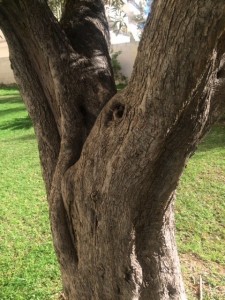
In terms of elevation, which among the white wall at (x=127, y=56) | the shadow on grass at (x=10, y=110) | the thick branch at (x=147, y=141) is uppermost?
the white wall at (x=127, y=56)

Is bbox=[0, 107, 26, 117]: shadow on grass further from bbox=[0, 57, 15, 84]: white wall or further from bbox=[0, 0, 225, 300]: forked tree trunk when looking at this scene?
bbox=[0, 0, 225, 300]: forked tree trunk

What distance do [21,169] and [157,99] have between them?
6052mm

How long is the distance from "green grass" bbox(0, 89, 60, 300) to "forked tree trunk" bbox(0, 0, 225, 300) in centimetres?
133

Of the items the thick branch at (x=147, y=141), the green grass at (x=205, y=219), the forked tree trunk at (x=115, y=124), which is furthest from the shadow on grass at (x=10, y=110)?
the thick branch at (x=147, y=141)

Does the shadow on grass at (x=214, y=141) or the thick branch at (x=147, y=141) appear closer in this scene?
the thick branch at (x=147, y=141)

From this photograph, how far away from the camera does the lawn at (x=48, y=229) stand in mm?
3750

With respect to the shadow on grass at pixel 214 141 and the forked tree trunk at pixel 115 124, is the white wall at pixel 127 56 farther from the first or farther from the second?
the forked tree trunk at pixel 115 124

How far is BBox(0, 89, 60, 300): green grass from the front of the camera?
3.81m

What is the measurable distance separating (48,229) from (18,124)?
23.0 feet

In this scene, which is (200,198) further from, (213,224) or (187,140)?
(187,140)

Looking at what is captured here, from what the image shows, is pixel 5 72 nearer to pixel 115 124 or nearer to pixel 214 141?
pixel 214 141

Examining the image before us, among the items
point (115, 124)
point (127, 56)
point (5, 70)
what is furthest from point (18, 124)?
point (5, 70)

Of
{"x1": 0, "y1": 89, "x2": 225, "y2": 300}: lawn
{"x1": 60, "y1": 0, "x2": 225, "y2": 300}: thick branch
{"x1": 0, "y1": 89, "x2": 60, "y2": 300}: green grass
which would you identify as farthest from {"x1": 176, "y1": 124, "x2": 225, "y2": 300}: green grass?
{"x1": 0, "y1": 89, "x2": 60, "y2": 300}: green grass

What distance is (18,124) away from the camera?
37.1ft
